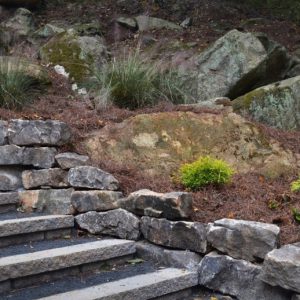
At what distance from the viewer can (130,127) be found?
4898mm

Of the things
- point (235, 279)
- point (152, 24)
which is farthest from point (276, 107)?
point (152, 24)

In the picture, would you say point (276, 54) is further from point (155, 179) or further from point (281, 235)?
point (281, 235)

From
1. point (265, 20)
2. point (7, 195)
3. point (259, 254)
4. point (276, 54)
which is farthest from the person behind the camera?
point (265, 20)

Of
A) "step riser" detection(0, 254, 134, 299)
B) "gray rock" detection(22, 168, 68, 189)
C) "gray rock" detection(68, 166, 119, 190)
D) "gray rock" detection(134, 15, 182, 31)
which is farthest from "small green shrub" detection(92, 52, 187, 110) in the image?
"gray rock" detection(134, 15, 182, 31)

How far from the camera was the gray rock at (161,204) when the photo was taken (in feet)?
11.7

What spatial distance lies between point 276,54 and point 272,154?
2827 millimetres

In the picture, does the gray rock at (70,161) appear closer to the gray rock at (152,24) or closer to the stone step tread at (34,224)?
the stone step tread at (34,224)

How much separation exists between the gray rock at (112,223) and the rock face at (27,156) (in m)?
0.68

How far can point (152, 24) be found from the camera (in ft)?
32.4

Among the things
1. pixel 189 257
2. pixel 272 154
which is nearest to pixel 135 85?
pixel 272 154

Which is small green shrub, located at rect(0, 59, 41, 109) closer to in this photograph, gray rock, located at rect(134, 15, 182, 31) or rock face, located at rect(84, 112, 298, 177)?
rock face, located at rect(84, 112, 298, 177)

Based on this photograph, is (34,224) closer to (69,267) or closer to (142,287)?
(69,267)

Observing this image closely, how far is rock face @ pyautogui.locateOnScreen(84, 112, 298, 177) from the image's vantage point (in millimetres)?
4656

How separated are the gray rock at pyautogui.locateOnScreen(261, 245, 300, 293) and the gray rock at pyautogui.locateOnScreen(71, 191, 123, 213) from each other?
4.60ft
